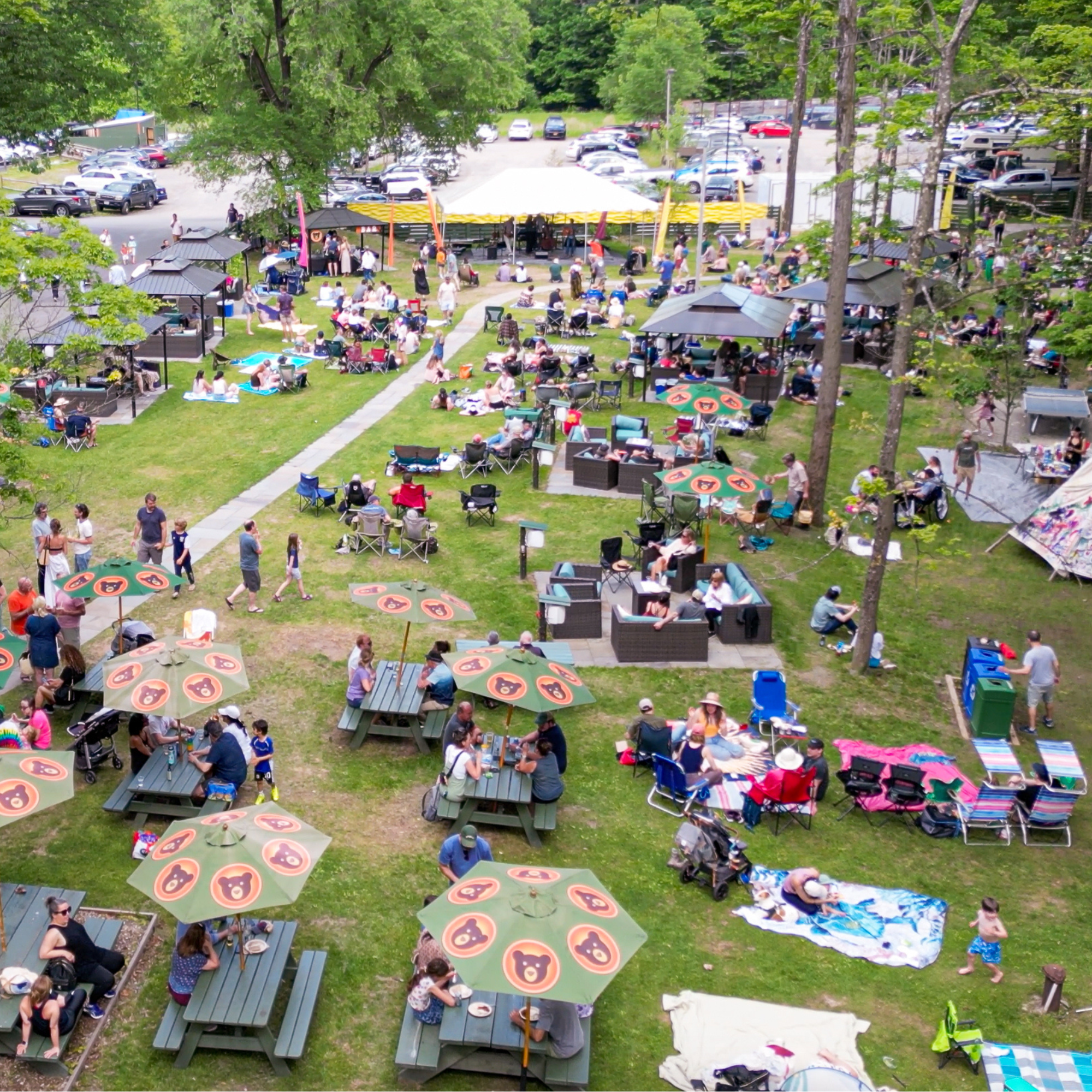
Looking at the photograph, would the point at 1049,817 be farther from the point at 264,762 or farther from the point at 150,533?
the point at 150,533

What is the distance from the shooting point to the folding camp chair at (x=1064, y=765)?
14.0m

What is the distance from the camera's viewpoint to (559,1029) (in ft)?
32.3

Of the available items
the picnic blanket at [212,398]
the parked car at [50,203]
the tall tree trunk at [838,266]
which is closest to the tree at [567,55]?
the parked car at [50,203]

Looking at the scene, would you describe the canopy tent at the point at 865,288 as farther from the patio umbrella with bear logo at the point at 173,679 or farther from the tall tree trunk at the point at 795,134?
the patio umbrella with bear logo at the point at 173,679

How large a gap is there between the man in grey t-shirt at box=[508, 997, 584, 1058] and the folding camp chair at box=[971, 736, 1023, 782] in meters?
7.08

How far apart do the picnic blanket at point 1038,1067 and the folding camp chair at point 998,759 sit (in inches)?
172

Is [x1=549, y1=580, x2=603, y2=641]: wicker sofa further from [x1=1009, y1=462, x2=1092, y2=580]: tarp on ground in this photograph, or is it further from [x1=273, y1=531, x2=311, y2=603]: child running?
[x1=1009, y1=462, x2=1092, y2=580]: tarp on ground

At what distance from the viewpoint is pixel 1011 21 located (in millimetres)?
38906

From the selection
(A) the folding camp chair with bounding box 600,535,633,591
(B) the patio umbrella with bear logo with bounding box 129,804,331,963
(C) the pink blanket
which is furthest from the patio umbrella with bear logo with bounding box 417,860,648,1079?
(A) the folding camp chair with bounding box 600,535,633,591

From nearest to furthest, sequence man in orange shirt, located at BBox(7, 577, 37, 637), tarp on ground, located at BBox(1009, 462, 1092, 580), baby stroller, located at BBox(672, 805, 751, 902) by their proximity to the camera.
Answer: baby stroller, located at BBox(672, 805, 751, 902) → man in orange shirt, located at BBox(7, 577, 37, 637) → tarp on ground, located at BBox(1009, 462, 1092, 580)

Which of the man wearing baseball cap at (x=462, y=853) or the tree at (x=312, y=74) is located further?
the tree at (x=312, y=74)

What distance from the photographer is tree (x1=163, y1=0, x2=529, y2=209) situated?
1580 inches

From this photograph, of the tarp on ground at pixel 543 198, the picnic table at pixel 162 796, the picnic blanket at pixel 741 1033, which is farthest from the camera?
the tarp on ground at pixel 543 198

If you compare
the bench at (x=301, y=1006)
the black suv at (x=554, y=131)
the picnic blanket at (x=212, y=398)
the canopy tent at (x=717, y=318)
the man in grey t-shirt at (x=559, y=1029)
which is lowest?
the bench at (x=301, y=1006)
